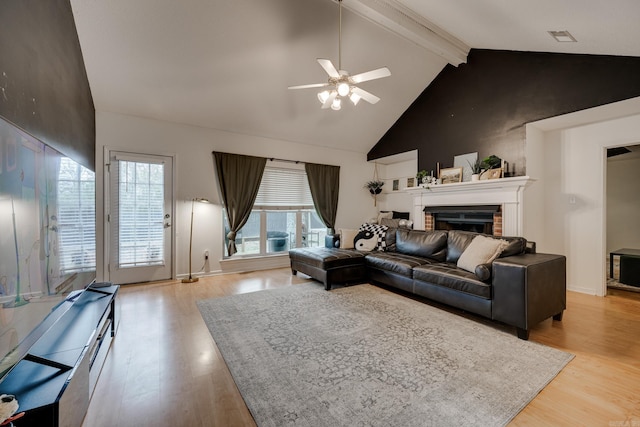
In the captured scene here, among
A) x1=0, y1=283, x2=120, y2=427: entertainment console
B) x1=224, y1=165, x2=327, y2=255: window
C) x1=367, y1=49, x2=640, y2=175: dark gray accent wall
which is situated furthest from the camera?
x1=224, y1=165, x2=327, y2=255: window

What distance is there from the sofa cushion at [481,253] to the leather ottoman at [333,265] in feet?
4.66

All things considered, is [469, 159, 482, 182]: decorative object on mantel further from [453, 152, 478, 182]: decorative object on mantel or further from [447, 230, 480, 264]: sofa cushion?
[447, 230, 480, 264]: sofa cushion

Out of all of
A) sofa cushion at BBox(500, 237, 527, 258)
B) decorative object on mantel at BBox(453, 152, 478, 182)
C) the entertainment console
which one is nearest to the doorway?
decorative object on mantel at BBox(453, 152, 478, 182)

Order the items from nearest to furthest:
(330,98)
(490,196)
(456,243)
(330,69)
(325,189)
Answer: (330,69)
(330,98)
(456,243)
(490,196)
(325,189)

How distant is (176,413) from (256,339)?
868mm

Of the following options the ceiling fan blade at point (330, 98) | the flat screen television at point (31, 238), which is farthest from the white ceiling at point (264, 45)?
the flat screen television at point (31, 238)

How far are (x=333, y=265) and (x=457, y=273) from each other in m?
1.58

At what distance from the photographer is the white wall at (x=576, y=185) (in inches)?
138

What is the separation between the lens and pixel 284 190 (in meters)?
5.45

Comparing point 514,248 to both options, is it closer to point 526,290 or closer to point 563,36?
point 526,290

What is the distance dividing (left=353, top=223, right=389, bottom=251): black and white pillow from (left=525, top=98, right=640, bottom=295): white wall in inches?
82.5

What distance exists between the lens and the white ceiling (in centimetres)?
270

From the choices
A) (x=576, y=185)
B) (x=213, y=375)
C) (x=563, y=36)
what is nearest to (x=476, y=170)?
(x=576, y=185)

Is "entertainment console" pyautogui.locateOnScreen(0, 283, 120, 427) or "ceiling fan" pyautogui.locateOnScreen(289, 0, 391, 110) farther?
"ceiling fan" pyautogui.locateOnScreen(289, 0, 391, 110)
